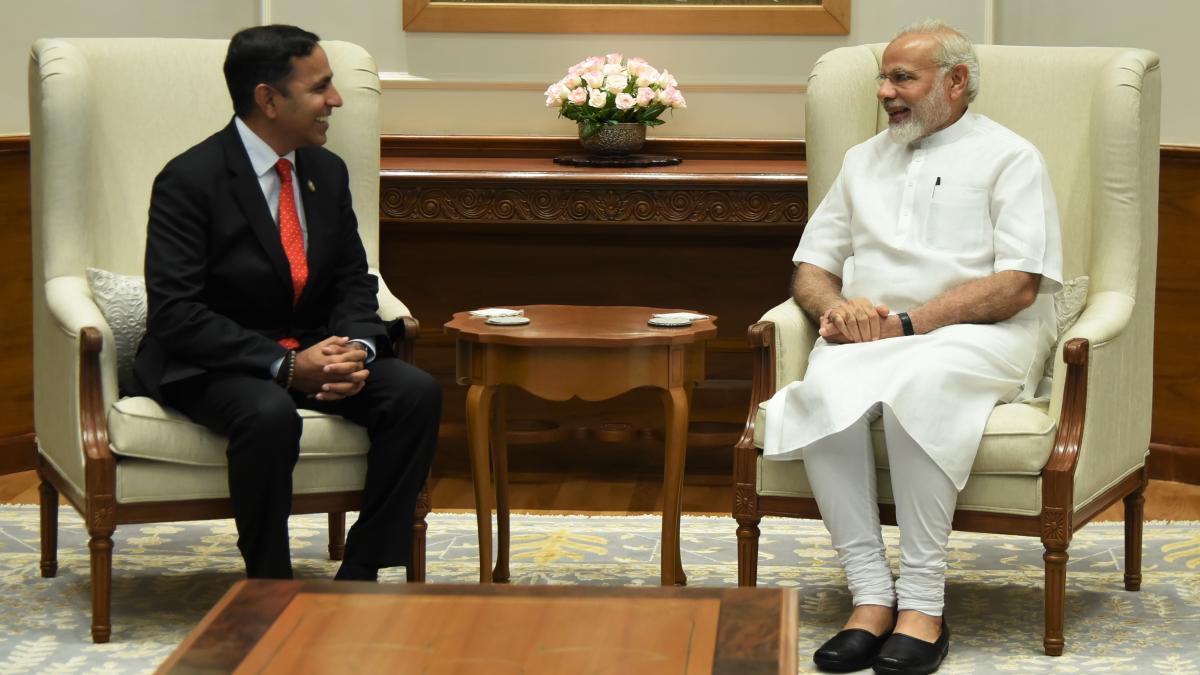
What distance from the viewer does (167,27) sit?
229 inches

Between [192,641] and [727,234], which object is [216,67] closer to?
[727,234]

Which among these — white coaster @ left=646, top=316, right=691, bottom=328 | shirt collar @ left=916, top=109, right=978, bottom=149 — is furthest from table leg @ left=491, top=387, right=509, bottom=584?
shirt collar @ left=916, top=109, right=978, bottom=149

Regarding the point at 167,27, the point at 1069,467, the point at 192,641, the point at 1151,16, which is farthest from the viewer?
the point at 167,27

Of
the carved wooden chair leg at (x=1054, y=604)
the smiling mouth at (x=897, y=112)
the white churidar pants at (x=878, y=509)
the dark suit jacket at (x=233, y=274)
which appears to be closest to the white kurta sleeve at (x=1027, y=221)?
the smiling mouth at (x=897, y=112)

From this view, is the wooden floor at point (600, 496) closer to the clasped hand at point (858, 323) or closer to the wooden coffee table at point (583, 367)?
the wooden coffee table at point (583, 367)

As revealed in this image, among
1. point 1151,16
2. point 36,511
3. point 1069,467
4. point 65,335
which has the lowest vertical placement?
point 36,511

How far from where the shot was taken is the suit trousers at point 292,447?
3.75 metres

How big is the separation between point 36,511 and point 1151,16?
3721 millimetres

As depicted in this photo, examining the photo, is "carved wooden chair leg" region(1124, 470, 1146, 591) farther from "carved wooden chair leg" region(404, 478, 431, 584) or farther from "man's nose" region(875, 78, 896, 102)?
"carved wooden chair leg" region(404, 478, 431, 584)

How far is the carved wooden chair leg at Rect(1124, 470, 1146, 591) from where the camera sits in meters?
4.30

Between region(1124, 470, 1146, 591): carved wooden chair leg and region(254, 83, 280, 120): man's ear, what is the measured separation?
230 cm

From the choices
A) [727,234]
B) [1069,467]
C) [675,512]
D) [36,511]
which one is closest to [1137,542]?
[1069,467]

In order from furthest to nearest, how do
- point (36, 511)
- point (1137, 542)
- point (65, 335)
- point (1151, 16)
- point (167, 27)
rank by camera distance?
point (167, 27) < point (1151, 16) < point (36, 511) < point (1137, 542) < point (65, 335)

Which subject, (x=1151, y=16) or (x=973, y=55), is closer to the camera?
(x=973, y=55)
